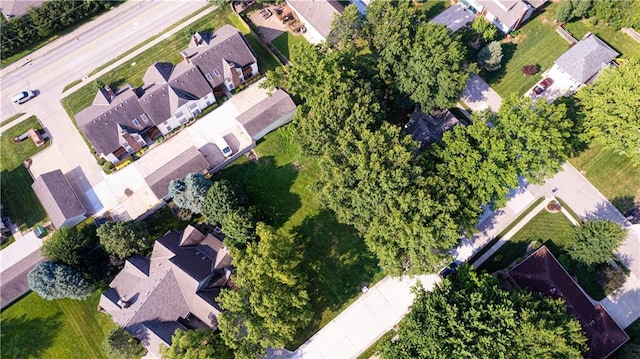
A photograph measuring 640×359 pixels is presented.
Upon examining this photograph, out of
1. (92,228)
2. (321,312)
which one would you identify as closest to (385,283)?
(321,312)

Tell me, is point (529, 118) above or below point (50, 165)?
below

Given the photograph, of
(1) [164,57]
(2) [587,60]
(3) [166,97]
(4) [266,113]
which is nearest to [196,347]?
(4) [266,113]

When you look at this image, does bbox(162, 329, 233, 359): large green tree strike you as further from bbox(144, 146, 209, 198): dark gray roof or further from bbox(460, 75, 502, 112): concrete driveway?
bbox(460, 75, 502, 112): concrete driveway

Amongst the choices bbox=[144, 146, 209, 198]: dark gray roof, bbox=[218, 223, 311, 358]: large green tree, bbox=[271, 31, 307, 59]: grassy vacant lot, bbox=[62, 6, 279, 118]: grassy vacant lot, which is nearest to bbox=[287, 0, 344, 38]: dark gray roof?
bbox=[271, 31, 307, 59]: grassy vacant lot

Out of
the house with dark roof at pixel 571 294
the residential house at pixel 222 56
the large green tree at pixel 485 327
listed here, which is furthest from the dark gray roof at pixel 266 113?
the house with dark roof at pixel 571 294

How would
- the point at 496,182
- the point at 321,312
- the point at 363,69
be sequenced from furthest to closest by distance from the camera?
the point at 363,69, the point at 321,312, the point at 496,182

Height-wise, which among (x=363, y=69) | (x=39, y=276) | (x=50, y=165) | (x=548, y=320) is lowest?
(x=548, y=320)

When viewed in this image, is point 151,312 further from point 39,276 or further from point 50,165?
point 50,165

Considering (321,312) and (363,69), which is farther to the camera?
(363,69)
